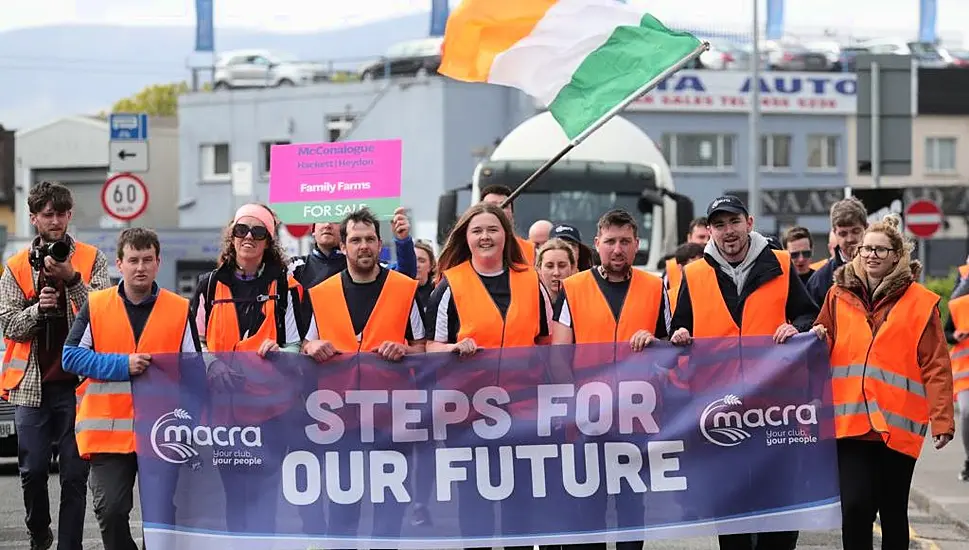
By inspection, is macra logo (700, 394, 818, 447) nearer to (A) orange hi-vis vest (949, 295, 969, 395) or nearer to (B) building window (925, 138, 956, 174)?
(A) orange hi-vis vest (949, 295, 969, 395)

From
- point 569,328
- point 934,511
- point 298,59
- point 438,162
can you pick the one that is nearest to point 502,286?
point 569,328

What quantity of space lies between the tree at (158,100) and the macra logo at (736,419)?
275 ft

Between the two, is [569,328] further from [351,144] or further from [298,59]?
[298,59]

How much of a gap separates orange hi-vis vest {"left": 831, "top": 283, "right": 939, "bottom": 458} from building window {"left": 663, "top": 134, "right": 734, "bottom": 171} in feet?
153

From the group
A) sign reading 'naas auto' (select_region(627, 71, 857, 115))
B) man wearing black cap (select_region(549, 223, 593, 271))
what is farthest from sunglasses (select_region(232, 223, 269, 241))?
sign reading 'naas auto' (select_region(627, 71, 857, 115))

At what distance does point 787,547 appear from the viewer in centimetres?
863

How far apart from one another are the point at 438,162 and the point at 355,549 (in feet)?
141

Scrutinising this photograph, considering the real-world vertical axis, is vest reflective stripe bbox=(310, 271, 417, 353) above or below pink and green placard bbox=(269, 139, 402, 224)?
below

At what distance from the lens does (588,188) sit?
2145 cm

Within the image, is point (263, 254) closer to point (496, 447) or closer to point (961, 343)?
point (496, 447)

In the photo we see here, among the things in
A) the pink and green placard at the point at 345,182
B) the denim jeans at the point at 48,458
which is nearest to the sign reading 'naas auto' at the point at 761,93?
the pink and green placard at the point at 345,182

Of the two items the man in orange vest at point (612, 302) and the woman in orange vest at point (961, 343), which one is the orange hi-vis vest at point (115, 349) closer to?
the man in orange vest at point (612, 302)

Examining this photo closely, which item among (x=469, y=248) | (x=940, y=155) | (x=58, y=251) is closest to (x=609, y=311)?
(x=469, y=248)

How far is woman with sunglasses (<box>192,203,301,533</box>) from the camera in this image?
845cm
